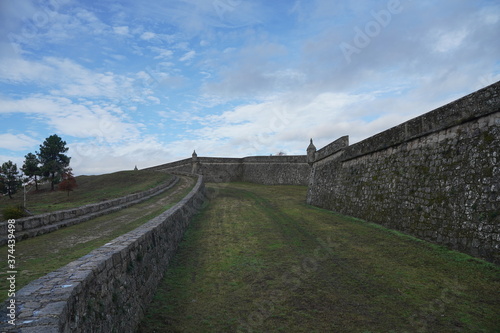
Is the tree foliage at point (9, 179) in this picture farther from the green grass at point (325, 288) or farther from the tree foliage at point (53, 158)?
the green grass at point (325, 288)

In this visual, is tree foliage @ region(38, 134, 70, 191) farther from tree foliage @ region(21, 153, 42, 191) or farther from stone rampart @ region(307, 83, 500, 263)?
stone rampart @ region(307, 83, 500, 263)

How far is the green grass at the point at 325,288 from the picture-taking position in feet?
14.8

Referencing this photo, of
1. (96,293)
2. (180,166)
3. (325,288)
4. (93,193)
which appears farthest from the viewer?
(180,166)

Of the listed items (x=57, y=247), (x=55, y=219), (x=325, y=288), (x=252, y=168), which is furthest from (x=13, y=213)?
(x=252, y=168)

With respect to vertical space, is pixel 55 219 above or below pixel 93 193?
below

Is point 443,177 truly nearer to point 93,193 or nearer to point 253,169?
point 93,193

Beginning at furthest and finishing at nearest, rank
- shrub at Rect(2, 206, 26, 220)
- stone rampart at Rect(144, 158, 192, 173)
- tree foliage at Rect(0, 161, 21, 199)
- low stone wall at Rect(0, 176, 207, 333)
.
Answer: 1. stone rampart at Rect(144, 158, 192, 173)
2. tree foliage at Rect(0, 161, 21, 199)
3. shrub at Rect(2, 206, 26, 220)
4. low stone wall at Rect(0, 176, 207, 333)

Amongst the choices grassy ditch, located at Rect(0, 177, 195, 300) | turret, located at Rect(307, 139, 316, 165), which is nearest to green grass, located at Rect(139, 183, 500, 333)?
grassy ditch, located at Rect(0, 177, 195, 300)

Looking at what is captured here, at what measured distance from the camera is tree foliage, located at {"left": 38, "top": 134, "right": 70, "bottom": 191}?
41469 mm

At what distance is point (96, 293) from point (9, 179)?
43339mm

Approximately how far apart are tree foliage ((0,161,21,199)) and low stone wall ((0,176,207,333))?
1594 inches

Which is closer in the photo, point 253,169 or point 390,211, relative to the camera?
point 390,211

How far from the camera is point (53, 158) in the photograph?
43.2 meters

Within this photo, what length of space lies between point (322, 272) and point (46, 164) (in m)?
47.1
